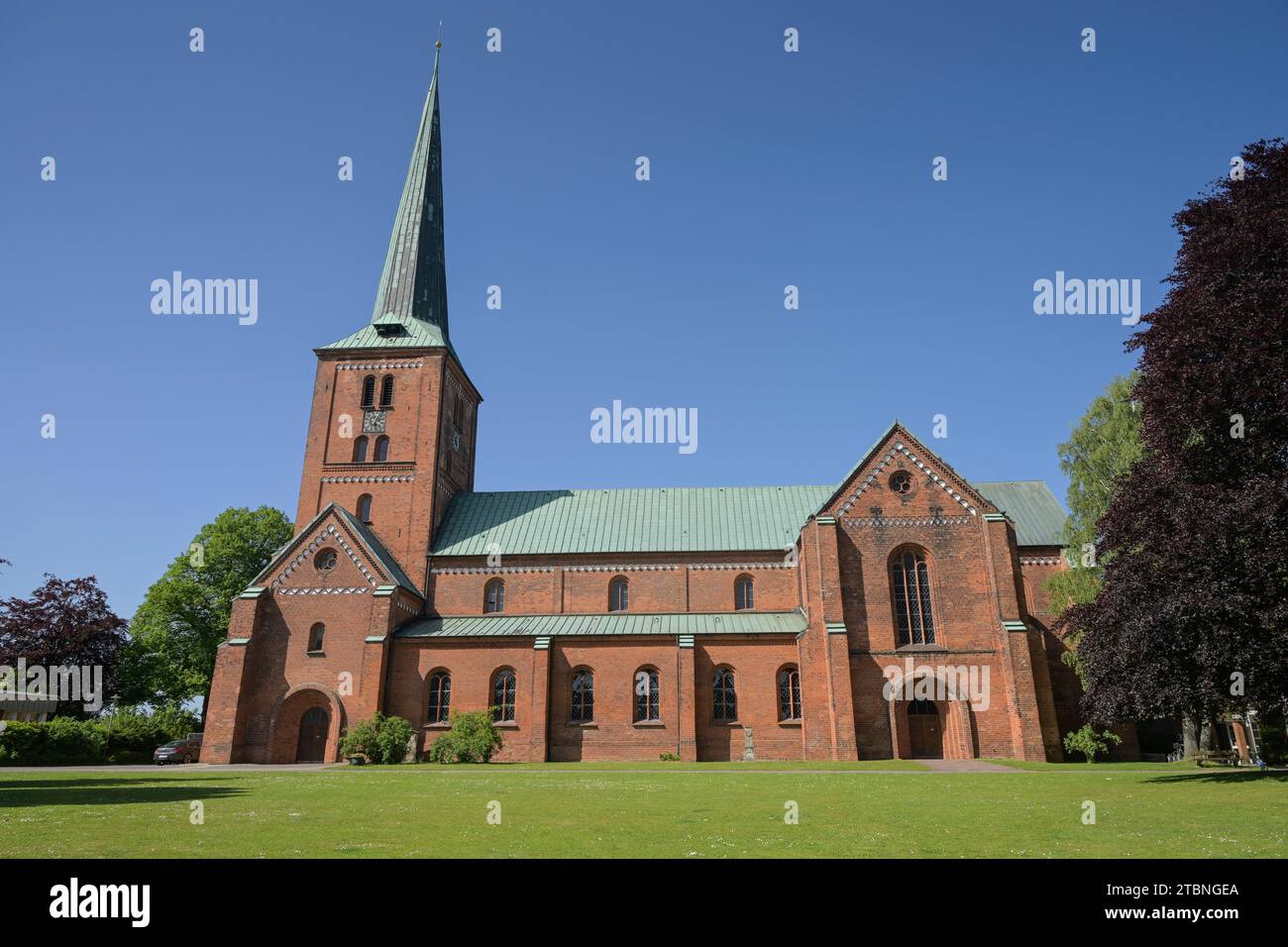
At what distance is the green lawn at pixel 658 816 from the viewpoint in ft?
32.8

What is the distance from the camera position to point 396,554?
142 feet

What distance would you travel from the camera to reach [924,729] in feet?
114

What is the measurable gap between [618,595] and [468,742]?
Result: 1159 centimetres

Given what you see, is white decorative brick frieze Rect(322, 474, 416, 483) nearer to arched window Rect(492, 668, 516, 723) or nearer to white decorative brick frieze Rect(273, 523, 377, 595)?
white decorative brick frieze Rect(273, 523, 377, 595)

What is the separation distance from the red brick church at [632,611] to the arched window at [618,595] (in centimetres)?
12

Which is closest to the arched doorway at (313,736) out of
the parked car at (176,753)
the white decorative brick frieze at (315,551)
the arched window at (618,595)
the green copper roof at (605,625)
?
the green copper roof at (605,625)

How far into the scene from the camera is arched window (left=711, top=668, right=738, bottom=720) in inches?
1475

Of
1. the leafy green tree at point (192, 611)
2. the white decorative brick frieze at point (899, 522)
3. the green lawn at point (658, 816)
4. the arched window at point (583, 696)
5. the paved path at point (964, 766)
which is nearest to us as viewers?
the green lawn at point (658, 816)

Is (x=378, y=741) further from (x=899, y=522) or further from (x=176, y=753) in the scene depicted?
(x=899, y=522)

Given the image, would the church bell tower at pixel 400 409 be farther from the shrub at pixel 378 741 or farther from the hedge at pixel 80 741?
the hedge at pixel 80 741

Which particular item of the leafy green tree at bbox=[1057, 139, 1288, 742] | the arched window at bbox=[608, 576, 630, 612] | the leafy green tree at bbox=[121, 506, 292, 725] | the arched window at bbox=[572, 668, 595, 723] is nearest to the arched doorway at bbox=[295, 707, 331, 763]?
the arched window at bbox=[572, 668, 595, 723]
